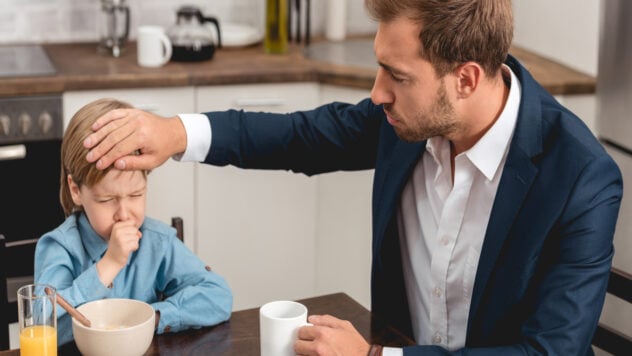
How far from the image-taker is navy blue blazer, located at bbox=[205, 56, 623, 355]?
1.60m

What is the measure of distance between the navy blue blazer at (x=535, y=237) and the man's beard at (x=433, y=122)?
0.12m

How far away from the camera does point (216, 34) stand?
3477 mm

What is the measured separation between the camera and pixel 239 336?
1693 millimetres

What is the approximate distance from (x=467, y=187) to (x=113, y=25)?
1764 mm

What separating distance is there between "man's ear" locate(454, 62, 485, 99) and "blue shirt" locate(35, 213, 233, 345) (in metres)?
0.55

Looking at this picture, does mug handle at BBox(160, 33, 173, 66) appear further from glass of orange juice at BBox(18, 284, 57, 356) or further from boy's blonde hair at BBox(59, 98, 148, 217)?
glass of orange juice at BBox(18, 284, 57, 356)

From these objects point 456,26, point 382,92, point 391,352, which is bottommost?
Answer: point 391,352

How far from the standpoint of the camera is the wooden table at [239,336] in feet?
5.37

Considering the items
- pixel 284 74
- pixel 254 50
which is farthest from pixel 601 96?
pixel 254 50

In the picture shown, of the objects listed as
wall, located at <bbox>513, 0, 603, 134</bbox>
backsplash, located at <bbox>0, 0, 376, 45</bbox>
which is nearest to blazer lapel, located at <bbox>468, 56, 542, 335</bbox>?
wall, located at <bbox>513, 0, 603, 134</bbox>

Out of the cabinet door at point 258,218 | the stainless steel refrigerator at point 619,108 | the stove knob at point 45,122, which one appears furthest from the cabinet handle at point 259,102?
the stainless steel refrigerator at point 619,108

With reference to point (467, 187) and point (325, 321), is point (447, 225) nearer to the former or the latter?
point (467, 187)

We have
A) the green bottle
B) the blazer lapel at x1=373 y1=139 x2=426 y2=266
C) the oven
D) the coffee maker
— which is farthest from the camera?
the green bottle

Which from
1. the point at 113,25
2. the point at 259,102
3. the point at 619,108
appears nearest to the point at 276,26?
the point at 259,102
